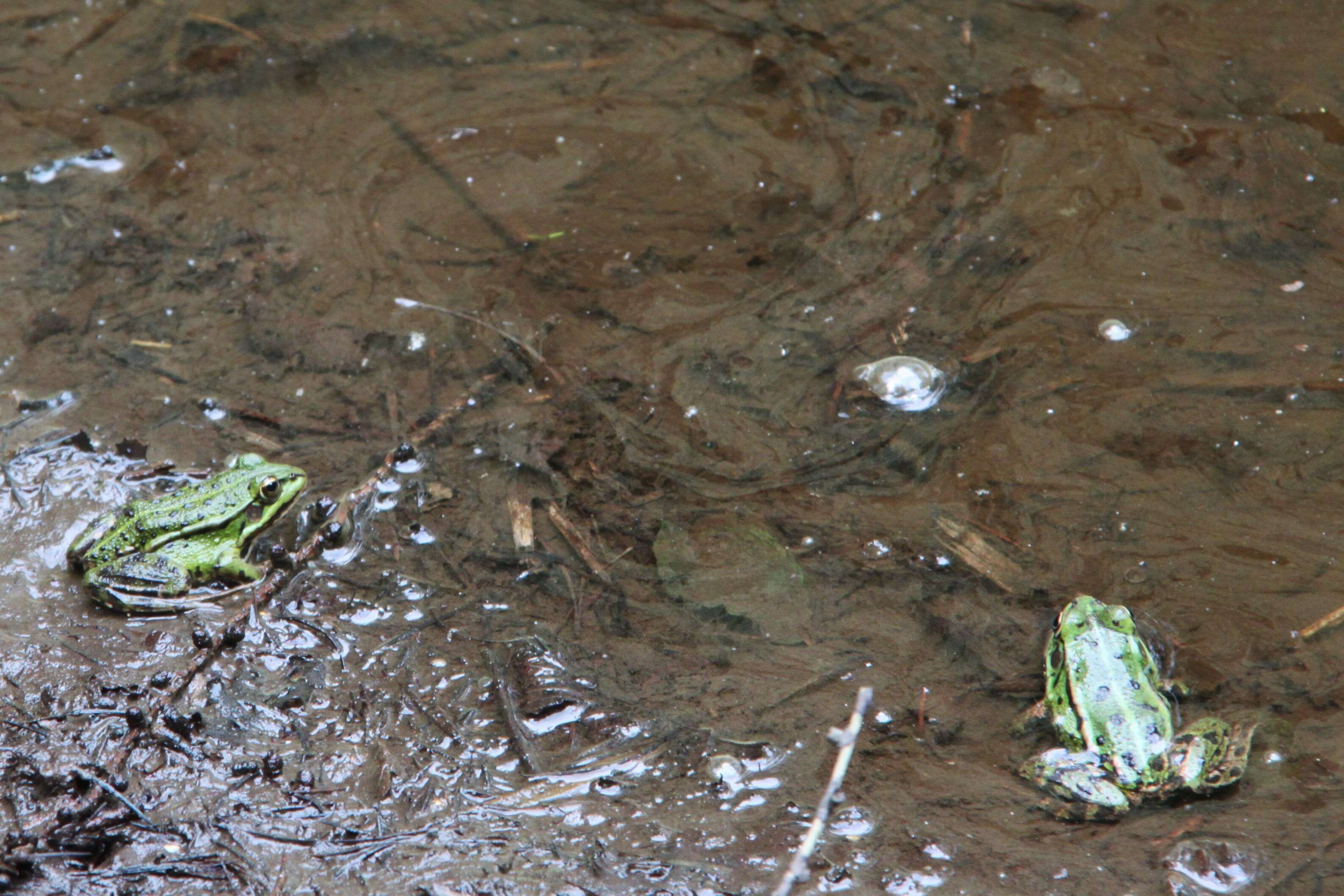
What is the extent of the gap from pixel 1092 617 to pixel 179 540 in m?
3.35

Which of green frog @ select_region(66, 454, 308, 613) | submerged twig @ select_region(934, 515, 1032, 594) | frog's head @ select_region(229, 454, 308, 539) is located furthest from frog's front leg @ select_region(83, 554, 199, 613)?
submerged twig @ select_region(934, 515, 1032, 594)

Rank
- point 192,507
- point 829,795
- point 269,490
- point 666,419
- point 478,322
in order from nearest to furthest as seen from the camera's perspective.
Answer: point 829,795 → point 192,507 → point 269,490 → point 666,419 → point 478,322

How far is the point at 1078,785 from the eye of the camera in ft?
10.2

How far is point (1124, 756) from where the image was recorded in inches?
124

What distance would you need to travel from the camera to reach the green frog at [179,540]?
11.8ft

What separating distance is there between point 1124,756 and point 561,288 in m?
3.15

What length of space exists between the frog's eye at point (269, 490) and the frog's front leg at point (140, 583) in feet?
1.27

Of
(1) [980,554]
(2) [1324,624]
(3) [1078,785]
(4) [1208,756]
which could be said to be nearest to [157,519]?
(1) [980,554]

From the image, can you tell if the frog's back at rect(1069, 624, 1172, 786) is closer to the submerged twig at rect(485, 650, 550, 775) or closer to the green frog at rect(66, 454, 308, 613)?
the submerged twig at rect(485, 650, 550, 775)

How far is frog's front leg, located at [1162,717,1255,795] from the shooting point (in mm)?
3078

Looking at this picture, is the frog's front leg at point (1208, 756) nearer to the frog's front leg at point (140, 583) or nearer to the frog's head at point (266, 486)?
the frog's head at point (266, 486)

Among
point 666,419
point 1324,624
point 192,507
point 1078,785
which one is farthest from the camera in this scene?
point 666,419

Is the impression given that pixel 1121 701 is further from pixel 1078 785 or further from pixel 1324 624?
pixel 1324 624

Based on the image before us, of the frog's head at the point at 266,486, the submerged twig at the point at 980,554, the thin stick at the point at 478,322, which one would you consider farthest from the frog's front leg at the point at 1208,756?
the frog's head at the point at 266,486
